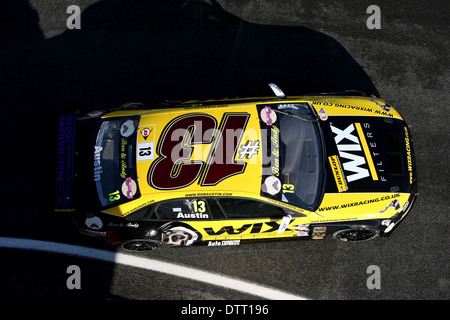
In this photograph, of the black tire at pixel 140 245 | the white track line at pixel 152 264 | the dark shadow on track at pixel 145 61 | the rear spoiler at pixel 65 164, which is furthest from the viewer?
the dark shadow on track at pixel 145 61

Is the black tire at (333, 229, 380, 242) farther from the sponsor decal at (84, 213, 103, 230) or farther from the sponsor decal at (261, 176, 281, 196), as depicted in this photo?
the sponsor decal at (84, 213, 103, 230)

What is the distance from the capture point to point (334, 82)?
710 centimetres

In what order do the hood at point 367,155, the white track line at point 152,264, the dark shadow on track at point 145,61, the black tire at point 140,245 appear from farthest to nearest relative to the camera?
the dark shadow on track at point 145,61, the white track line at point 152,264, the black tire at point 140,245, the hood at point 367,155

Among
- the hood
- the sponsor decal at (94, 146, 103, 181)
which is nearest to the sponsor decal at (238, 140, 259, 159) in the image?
the hood

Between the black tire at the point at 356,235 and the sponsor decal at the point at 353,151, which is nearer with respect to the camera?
the sponsor decal at the point at 353,151

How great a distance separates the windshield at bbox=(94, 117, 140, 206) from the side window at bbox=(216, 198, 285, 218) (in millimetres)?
1185

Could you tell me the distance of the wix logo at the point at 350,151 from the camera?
5367mm

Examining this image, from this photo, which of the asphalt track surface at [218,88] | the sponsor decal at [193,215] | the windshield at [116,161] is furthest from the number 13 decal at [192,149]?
the asphalt track surface at [218,88]

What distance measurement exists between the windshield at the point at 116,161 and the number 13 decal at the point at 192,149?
0.33 meters

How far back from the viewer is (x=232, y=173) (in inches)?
196

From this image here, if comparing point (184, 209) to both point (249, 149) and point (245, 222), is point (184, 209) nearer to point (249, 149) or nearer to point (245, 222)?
point (245, 222)

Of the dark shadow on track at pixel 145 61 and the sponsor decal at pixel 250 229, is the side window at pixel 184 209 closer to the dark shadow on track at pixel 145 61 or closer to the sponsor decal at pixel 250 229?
the sponsor decal at pixel 250 229

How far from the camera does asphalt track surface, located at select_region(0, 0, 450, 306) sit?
6.02 metres

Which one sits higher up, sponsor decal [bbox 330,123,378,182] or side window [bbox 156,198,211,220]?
sponsor decal [bbox 330,123,378,182]
